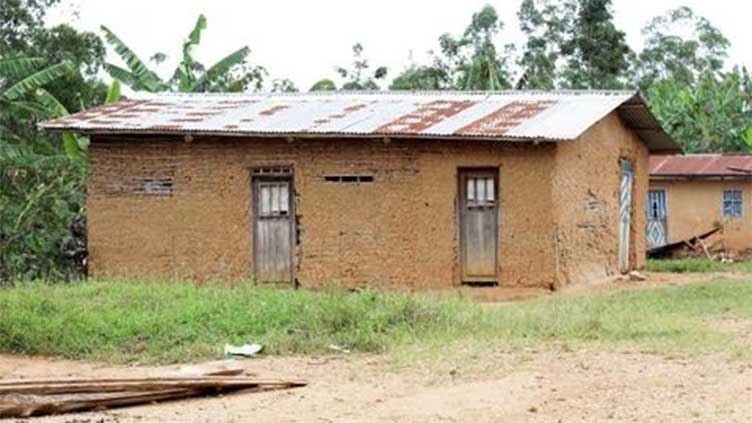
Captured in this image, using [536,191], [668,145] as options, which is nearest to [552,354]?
[536,191]

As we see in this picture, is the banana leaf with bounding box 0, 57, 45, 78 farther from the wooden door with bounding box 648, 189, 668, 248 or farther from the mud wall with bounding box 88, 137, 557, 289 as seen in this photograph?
the wooden door with bounding box 648, 189, 668, 248

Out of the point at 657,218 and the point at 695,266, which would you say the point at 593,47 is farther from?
the point at 695,266

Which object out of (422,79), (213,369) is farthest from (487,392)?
(422,79)

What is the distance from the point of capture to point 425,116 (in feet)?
63.5

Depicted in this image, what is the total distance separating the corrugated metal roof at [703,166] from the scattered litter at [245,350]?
1846 centimetres

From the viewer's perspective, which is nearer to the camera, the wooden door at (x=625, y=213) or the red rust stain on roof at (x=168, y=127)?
the red rust stain on roof at (x=168, y=127)

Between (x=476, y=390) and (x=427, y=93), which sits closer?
(x=476, y=390)

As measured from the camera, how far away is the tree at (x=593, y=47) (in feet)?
127

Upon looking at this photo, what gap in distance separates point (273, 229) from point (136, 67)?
23.9 feet

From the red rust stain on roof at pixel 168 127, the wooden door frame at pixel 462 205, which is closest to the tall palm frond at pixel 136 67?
the red rust stain on roof at pixel 168 127

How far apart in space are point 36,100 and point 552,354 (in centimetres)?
1749

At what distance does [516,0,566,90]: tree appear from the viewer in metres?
39.8

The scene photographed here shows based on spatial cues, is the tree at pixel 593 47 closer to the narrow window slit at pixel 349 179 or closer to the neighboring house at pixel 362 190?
the neighboring house at pixel 362 190

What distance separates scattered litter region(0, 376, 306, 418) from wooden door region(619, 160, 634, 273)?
13.1 m
